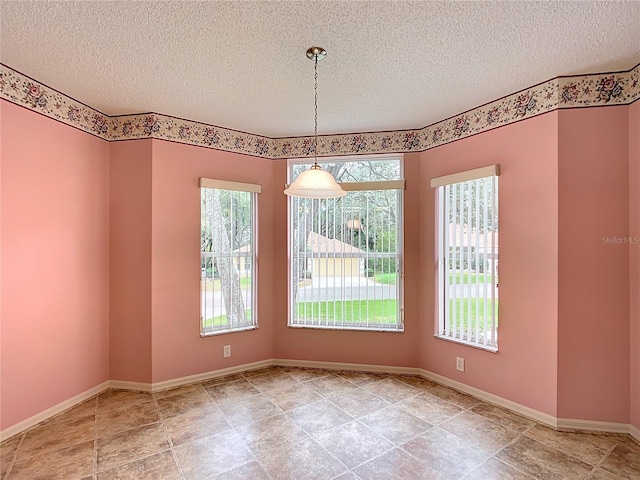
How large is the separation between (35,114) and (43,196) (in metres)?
0.60

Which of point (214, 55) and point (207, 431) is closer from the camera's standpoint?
point (214, 55)

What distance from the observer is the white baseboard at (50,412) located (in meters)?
2.32

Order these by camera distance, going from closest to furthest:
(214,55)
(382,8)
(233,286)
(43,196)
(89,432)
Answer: (382,8), (214,55), (89,432), (43,196), (233,286)

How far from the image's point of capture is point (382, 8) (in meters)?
1.70

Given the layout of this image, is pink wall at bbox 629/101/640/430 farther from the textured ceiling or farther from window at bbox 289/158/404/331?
window at bbox 289/158/404/331

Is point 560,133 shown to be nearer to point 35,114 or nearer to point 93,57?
point 93,57

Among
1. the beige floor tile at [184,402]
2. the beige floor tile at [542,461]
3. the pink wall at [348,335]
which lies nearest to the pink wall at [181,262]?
the beige floor tile at [184,402]

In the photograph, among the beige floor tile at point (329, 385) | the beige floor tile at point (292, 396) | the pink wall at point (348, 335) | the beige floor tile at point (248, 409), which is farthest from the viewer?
the pink wall at point (348, 335)

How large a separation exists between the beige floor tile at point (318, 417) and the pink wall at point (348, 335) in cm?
84

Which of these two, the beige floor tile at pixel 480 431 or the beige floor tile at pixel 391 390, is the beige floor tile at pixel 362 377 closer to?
the beige floor tile at pixel 391 390

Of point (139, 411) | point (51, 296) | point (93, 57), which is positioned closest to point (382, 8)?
point (93, 57)

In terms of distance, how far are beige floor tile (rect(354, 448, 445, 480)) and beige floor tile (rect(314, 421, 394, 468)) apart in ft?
0.19

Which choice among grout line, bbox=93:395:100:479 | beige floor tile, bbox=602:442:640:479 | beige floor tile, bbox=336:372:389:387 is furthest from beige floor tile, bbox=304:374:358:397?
beige floor tile, bbox=602:442:640:479

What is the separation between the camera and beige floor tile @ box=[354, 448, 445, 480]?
76.0 inches
